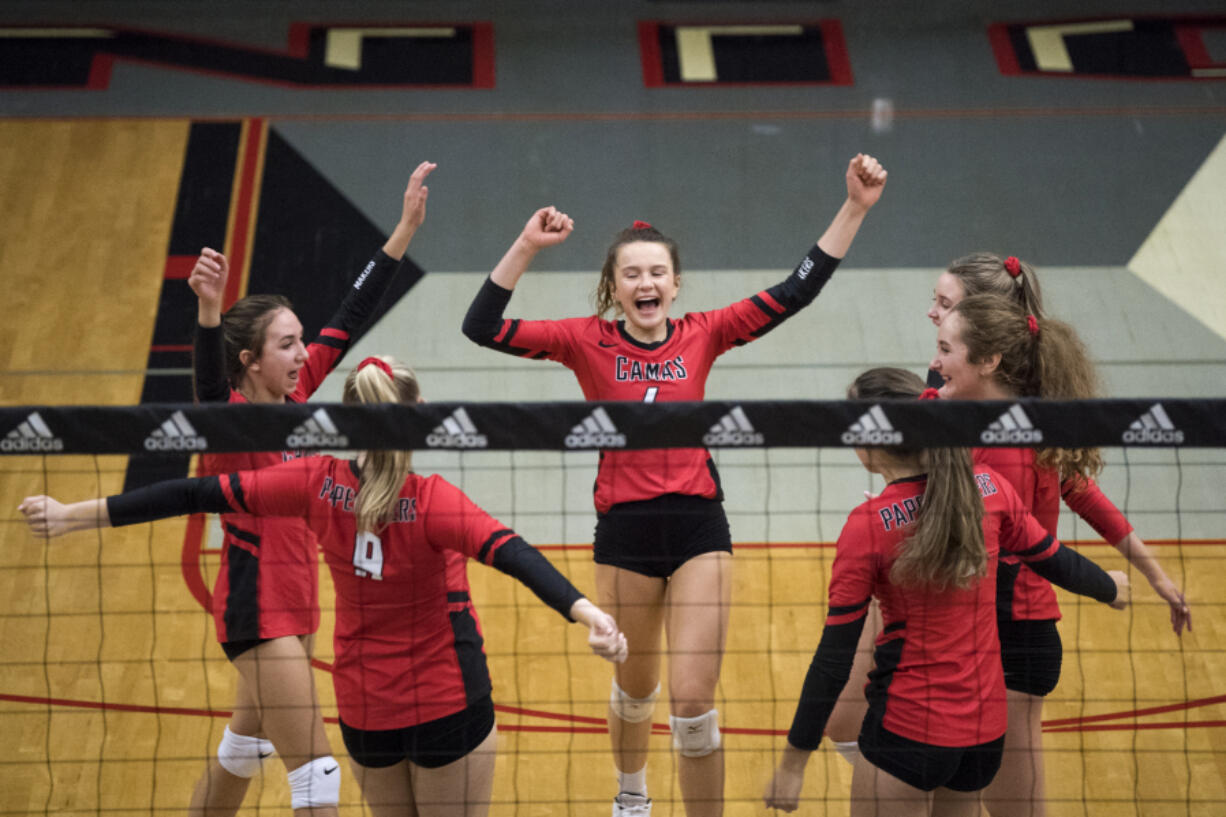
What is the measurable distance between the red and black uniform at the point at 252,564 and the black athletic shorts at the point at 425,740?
64 centimetres

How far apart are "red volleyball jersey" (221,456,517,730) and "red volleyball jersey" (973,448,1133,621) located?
1669mm

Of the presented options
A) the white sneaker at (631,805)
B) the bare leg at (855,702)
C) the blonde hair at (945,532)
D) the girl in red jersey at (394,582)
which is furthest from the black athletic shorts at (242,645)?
the blonde hair at (945,532)

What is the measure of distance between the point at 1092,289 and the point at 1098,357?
31.1 inches

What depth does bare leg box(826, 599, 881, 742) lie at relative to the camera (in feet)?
13.5

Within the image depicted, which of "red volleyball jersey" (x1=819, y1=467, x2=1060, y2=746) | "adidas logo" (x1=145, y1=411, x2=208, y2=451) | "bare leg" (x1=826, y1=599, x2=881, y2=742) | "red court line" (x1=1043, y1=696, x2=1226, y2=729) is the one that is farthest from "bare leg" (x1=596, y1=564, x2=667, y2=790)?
"red court line" (x1=1043, y1=696, x2=1226, y2=729)

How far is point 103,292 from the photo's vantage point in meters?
8.59

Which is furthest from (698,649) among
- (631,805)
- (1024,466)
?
(1024,466)

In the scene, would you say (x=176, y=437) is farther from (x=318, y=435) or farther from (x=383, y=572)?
(x=383, y=572)

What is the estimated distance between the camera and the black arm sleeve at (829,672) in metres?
3.29

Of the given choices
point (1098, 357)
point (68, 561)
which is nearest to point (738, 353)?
point (1098, 357)

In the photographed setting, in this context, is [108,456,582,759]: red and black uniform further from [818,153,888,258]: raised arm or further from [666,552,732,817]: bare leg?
[818,153,888,258]: raised arm

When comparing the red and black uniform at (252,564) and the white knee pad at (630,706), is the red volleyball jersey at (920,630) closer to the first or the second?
the white knee pad at (630,706)

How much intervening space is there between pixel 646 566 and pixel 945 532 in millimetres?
1313

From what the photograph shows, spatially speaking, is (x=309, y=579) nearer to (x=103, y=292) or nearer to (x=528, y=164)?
(x=103, y=292)
